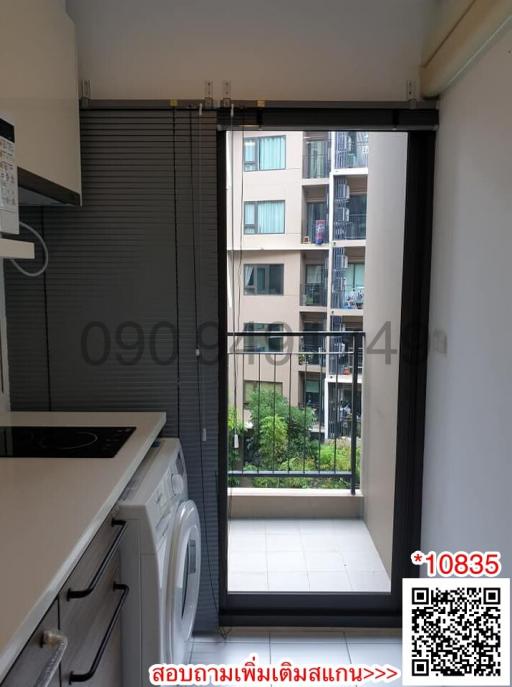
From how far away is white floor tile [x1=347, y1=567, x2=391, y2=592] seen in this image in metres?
2.35

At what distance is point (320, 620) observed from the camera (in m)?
2.22

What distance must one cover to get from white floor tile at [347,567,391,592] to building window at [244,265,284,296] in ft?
4.79

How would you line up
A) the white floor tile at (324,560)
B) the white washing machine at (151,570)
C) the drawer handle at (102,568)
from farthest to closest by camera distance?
1. the white floor tile at (324,560)
2. the white washing machine at (151,570)
3. the drawer handle at (102,568)

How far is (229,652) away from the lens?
6.72ft

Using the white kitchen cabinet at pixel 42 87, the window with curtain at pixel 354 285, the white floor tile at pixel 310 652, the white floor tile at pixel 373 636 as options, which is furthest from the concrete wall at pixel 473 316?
the white kitchen cabinet at pixel 42 87

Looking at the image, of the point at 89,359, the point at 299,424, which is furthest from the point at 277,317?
the point at 89,359

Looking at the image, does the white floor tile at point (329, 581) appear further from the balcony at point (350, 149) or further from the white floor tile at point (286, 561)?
the balcony at point (350, 149)

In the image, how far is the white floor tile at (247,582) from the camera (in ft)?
7.62

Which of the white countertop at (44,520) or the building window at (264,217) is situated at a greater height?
the building window at (264,217)

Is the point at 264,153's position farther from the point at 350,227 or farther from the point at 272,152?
the point at 350,227

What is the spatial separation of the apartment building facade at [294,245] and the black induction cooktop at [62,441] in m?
0.70

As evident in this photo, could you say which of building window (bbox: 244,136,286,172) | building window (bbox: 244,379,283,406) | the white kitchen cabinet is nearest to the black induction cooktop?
the white kitchen cabinet

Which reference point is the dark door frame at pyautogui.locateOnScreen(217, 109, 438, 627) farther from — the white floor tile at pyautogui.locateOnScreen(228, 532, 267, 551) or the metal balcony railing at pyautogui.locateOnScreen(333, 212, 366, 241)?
the metal balcony railing at pyautogui.locateOnScreen(333, 212, 366, 241)

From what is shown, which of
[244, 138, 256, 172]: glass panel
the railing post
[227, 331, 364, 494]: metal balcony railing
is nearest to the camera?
[244, 138, 256, 172]: glass panel
